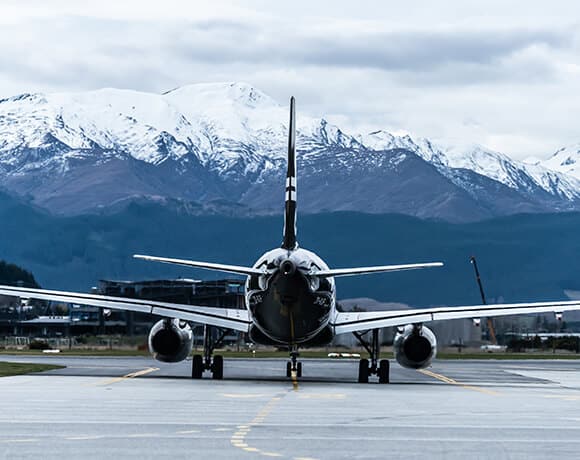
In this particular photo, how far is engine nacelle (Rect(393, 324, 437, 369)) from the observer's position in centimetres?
4678

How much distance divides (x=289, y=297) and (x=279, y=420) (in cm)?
1626

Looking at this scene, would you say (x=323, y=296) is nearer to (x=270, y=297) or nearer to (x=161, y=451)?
(x=270, y=297)

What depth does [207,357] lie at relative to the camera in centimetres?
4784

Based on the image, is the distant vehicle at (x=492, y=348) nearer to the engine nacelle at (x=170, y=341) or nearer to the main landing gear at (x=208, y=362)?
the main landing gear at (x=208, y=362)

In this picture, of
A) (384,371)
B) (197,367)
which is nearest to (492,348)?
(384,371)

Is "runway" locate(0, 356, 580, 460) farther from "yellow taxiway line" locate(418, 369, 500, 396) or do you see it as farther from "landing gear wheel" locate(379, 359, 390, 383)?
"landing gear wheel" locate(379, 359, 390, 383)

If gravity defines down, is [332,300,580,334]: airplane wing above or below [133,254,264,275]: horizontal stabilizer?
below

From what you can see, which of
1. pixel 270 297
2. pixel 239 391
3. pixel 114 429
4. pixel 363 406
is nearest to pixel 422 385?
pixel 270 297

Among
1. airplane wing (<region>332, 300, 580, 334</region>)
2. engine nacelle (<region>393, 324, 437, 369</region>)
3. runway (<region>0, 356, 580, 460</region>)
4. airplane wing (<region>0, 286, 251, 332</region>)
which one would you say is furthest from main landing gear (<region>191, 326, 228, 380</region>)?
engine nacelle (<region>393, 324, 437, 369</region>)

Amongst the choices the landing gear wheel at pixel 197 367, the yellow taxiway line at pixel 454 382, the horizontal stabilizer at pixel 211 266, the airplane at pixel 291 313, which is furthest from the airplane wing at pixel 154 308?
the yellow taxiway line at pixel 454 382

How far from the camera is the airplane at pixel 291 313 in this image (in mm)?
41938

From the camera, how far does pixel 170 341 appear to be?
155 feet

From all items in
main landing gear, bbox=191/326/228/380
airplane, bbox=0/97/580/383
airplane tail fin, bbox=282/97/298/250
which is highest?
airplane tail fin, bbox=282/97/298/250

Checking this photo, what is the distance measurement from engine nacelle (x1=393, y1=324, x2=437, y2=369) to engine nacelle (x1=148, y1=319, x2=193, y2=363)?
754 cm
